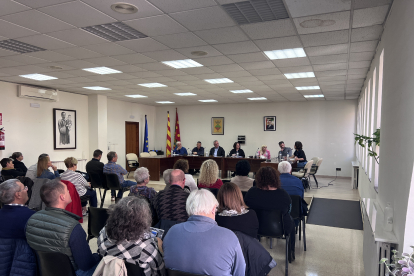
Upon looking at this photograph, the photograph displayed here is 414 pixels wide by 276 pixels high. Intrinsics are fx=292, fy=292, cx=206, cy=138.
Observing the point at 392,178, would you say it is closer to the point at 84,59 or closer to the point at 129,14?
the point at 129,14

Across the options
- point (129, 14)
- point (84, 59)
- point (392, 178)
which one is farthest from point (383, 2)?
Result: point (84, 59)

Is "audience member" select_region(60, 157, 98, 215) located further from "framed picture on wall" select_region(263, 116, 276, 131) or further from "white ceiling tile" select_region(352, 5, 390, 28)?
"framed picture on wall" select_region(263, 116, 276, 131)

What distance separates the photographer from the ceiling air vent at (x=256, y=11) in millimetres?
3092

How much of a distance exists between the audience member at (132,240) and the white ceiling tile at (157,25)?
2.44m

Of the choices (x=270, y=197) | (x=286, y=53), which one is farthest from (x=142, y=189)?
(x=286, y=53)

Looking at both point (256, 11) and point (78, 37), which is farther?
point (78, 37)

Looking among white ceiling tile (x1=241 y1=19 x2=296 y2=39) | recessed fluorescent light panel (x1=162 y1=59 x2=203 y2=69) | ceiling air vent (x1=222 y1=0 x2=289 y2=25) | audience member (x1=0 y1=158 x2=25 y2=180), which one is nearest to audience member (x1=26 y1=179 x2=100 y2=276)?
ceiling air vent (x1=222 y1=0 x2=289 y2=25)

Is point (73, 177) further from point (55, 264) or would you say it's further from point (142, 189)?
point (55, 264)

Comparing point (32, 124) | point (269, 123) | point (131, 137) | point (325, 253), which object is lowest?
point (325, 253)

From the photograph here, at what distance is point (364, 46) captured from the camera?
4.49 metres

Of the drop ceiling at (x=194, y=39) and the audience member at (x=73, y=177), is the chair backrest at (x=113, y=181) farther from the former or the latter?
the drop ceiling at (x=194, y=39)

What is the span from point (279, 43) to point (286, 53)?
0.67m

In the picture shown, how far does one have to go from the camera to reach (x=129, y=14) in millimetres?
3344

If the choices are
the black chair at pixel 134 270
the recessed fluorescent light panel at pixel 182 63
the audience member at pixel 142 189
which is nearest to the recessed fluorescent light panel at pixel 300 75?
the recessed fluorescent light panel at pixel 182 63
